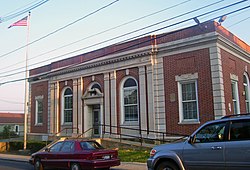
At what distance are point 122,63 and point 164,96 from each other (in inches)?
184

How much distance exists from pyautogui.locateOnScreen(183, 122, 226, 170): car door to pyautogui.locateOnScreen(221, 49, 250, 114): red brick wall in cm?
1074

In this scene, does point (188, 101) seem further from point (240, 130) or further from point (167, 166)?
point (240, 130)

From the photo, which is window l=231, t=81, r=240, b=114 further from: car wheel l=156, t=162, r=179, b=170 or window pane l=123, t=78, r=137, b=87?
car wheel l=156, t=162, r=179, b=170

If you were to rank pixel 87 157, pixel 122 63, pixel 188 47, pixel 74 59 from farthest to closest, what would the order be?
pixel 74 59 < pixel 122 63 < pixel 188 47 < pixel 87 157

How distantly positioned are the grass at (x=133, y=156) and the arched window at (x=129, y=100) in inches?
131

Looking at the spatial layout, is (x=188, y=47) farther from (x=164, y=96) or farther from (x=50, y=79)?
(x=50, y=79)

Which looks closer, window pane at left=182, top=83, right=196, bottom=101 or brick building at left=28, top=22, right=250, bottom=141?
brick building at left=28, top=22, right=250, bottom=141

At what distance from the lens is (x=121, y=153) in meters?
17.8

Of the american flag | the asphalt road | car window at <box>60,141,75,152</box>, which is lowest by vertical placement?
the asphalt road

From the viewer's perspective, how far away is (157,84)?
20.2 meters

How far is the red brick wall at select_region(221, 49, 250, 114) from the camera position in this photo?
18.4 metres

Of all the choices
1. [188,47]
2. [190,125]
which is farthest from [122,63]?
[190,125]

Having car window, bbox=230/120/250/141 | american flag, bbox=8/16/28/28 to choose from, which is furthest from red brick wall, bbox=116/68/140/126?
car window, bbox=230/120/250/141

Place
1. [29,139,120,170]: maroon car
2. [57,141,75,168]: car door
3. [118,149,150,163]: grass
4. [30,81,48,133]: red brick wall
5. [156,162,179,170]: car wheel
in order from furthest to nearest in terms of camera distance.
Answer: [30,81,48,133]: red brick wall, [118,149,150,163]: grass, [57,141,75,168]: car door, [29,139,120,170]: maroon car, [156,162,179,170]: car wheel
